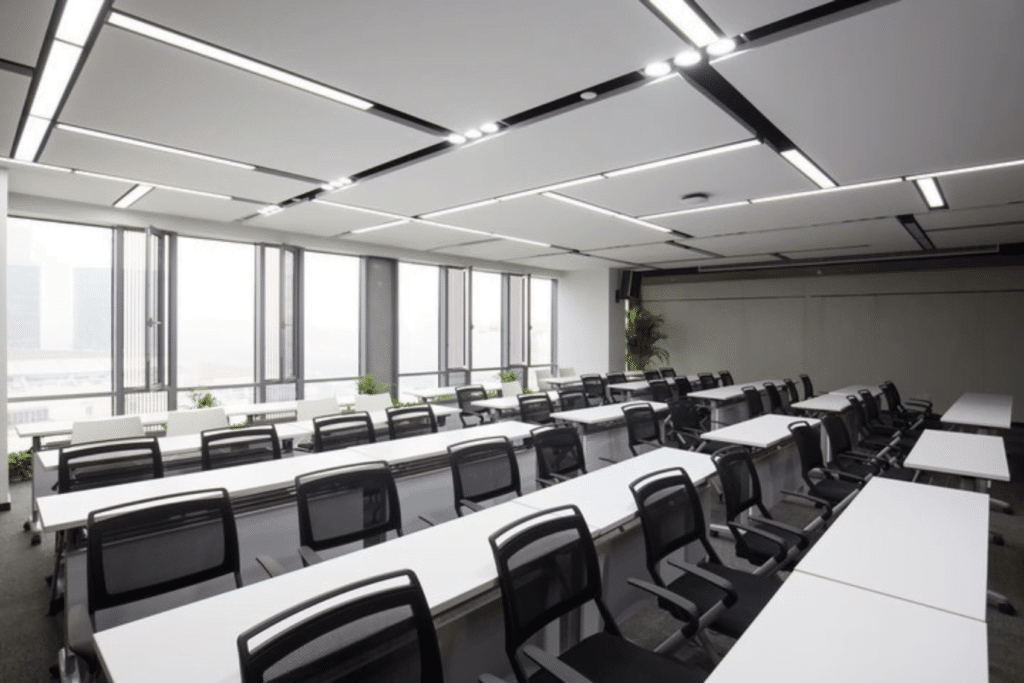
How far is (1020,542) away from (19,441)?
34.0 ft

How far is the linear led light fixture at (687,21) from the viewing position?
2.10 meters

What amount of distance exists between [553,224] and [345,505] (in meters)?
4.89

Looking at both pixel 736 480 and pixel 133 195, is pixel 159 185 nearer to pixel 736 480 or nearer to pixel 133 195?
pixel 133 195

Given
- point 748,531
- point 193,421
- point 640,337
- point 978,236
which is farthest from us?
point 640,337

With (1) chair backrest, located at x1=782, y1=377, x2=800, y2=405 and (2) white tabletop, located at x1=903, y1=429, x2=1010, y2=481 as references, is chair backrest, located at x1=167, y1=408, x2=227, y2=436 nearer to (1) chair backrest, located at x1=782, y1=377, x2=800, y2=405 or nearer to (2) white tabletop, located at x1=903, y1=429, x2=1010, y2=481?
(2) white tabletop, located at x1=903, y1=429, x2=1010, y2=481

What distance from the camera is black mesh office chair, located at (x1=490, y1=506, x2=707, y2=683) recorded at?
165 cm

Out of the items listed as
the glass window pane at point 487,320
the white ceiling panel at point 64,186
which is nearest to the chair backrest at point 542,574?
the white ceiling panel at point 64,186

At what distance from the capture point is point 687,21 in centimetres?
220

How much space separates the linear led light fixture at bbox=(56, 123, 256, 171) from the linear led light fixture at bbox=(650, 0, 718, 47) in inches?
141

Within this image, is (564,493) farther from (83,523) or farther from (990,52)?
(990,52)

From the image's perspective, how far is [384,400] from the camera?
6.28 meters

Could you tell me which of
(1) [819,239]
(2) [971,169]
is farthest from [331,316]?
(2) [971,169]

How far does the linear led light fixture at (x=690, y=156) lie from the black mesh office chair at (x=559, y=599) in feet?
10.2

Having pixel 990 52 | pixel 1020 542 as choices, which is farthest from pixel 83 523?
pixel 1020 542
